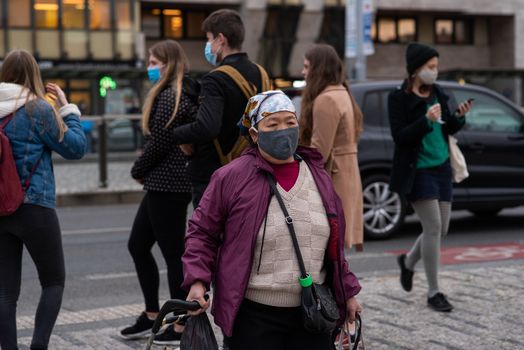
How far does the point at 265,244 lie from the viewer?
353cm

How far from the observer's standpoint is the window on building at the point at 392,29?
50625 millimetres

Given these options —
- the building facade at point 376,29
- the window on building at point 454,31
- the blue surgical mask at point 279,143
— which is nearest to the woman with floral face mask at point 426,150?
the blue surgical mask at point 279,143

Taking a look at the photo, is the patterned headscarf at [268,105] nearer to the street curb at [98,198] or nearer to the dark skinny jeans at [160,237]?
the dark skinny jeans at [160,237]

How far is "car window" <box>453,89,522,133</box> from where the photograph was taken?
11.0 m

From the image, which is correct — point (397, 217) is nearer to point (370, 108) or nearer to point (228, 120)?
point (370, 108)

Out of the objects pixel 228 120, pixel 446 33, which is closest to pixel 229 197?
pixel 228 120

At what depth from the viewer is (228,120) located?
534cm

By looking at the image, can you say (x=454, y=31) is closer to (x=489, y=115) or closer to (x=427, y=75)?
(x=489, y=115)

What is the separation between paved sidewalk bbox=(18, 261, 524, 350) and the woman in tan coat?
0.66 m

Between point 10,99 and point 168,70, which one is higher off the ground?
point 168,70

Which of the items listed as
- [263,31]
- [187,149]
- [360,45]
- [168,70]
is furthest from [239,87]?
[263,31]

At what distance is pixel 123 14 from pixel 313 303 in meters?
41.2

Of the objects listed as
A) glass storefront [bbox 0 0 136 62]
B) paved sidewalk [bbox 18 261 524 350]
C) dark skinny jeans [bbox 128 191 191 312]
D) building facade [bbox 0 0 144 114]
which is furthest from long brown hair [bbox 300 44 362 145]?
glass storefront [bbox 0 0 136 62]

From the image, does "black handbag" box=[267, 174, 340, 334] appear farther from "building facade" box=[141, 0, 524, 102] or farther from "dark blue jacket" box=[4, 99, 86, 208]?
"building facade" box=[141, 0, 524, 102]
